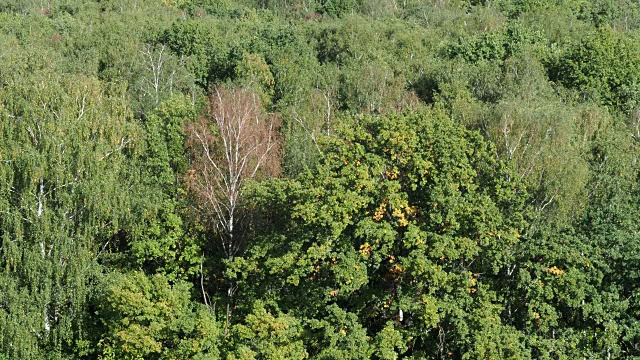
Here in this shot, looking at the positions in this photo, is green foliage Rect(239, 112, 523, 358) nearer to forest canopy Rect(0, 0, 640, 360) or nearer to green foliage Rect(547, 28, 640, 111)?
forest canopy Rect(0, 0, 640, 360)

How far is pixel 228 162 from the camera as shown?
4025cm

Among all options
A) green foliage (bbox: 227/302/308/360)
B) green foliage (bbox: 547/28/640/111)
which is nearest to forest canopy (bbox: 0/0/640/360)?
green foliage (bbox: 227/302/308/360)

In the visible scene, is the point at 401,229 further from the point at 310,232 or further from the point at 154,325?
the point at 154,325

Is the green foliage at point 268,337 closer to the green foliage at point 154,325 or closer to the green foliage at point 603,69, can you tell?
the green foliage at point 154,325

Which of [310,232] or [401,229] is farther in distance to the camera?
[401,229]

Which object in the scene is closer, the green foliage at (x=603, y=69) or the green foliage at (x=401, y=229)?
the green foliage at (x=401, y=229)

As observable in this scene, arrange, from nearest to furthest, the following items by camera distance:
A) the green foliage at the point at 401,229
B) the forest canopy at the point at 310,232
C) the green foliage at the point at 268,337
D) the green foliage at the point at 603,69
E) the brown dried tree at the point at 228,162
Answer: the green foliage at the point at 268,337 → the green foliage at the point at 401,229 → the forest canopy at the point at 310,232 → the brown dried tree at the point at 228,162 → the green foliage at the point at 603,69

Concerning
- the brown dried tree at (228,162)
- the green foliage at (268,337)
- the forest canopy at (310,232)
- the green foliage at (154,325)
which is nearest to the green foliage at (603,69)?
the forest canopy at (310,232)

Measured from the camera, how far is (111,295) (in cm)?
3419

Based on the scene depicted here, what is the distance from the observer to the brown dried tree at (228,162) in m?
40.0

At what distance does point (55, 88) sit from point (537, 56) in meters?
42.5

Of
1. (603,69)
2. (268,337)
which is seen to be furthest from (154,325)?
(603,69)

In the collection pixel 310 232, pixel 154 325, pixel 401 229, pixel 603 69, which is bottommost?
pixel 154 325

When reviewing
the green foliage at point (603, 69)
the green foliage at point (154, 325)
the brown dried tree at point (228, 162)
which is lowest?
the green foliage at point (154, 325)
